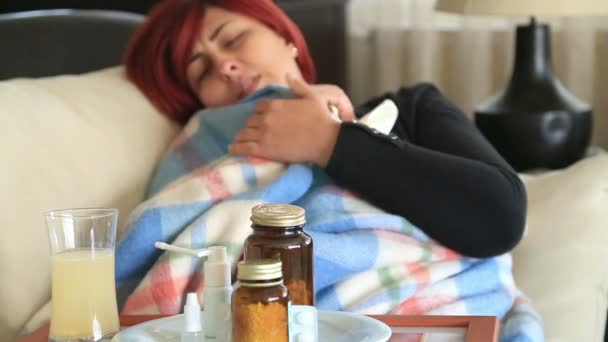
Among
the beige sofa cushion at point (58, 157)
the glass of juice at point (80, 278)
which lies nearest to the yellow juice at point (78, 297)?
the glass of juice at point (80, 278)

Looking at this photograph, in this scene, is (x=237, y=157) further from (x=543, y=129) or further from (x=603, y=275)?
(x=543, y=129)

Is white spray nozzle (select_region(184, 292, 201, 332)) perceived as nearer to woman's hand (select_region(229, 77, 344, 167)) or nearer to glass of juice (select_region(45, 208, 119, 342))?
glass of juice (select_region(45, 208, 119, 342))

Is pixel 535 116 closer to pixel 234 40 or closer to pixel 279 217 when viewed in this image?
pixel 234 40

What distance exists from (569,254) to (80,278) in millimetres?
822

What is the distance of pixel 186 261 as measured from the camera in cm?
111

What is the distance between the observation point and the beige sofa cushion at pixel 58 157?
115 centimetres

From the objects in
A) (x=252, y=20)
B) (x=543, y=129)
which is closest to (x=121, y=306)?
(x=252, y=20)

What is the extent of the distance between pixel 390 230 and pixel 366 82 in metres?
1.44

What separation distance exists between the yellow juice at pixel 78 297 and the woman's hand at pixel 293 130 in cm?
44

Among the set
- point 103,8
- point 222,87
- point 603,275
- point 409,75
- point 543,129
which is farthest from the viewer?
point 409,75

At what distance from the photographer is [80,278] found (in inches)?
33.2

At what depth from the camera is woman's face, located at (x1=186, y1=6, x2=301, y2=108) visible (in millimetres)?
1496

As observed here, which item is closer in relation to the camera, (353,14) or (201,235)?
(201,235)

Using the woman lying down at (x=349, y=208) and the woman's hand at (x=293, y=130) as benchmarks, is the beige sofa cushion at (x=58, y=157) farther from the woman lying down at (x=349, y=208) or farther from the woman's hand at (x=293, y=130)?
the woman's hand at (x=293, y=130)
